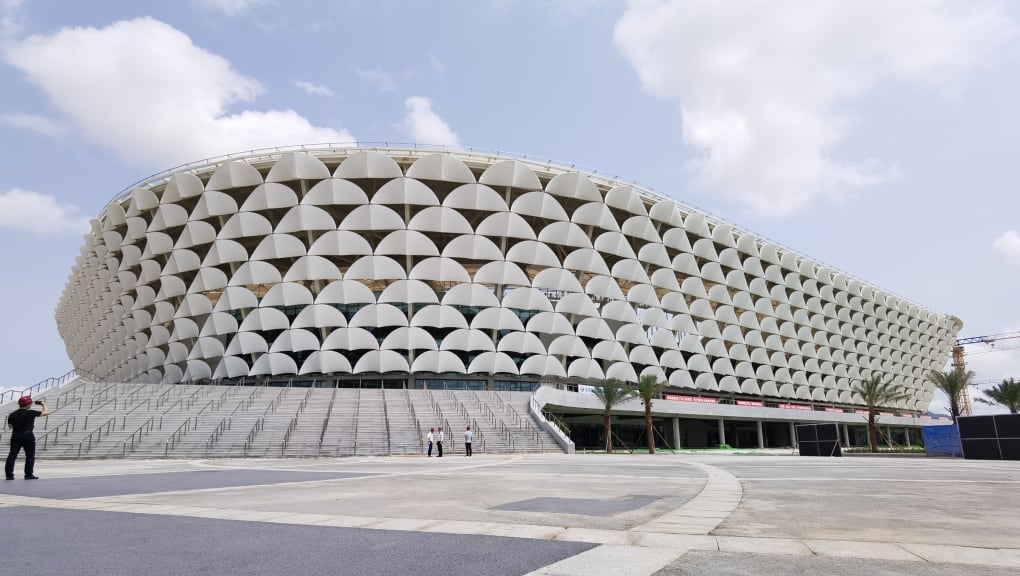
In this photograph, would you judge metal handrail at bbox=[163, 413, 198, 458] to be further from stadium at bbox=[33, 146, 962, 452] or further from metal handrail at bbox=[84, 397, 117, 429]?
stadium at bbox=[33, 146, 962, 452]

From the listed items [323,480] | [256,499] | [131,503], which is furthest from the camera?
[323,480]

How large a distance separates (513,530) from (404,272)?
44847 millimetres

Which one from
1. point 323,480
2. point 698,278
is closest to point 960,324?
point 698,278

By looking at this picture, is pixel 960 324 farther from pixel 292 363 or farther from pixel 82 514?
pixel 82 514

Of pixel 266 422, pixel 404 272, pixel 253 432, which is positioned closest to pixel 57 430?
pixel 253 432

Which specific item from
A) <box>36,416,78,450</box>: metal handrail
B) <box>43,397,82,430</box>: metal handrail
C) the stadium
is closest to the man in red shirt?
<box>36,416,78,450</box>: metal handrail

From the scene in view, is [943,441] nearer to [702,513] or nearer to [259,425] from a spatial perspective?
[702,513]

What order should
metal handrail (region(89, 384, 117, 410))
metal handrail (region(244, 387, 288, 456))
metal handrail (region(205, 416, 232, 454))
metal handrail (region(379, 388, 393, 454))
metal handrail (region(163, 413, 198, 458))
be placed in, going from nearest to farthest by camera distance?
metal handrail (region(163, 413, 198, 458)), metal handrail (region(205, 416, 232, 454)), metal handrail (region(244, 387, 288, 456)), metal handrail (region(379, 388, 393, 454)), metal handrail (region(89, 384, 117, 410))

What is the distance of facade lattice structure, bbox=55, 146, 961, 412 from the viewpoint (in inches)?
1938

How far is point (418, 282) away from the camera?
49312mm

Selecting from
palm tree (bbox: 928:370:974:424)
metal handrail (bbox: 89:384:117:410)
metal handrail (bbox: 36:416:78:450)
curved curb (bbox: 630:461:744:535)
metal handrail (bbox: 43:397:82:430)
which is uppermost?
palm tree (bbox: 928:370:974:424)

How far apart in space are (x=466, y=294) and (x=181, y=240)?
2616cm

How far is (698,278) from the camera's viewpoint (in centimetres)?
6294

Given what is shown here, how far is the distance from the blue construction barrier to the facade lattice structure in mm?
26740
